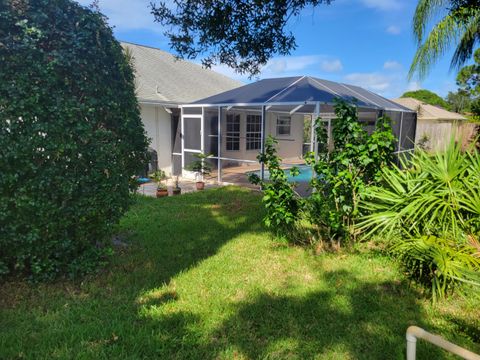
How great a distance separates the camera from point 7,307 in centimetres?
339

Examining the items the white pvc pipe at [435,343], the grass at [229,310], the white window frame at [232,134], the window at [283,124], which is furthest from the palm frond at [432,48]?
the window at [283,124]

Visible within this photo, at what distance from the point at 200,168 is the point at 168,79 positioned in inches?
227

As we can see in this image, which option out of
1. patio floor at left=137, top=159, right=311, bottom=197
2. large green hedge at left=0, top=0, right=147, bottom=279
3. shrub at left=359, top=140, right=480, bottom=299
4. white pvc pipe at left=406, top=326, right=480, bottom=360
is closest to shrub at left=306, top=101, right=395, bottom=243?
shrub at left=359, top=140, right=480, bottom=299

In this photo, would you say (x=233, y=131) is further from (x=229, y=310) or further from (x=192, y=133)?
(x=229, y=310)

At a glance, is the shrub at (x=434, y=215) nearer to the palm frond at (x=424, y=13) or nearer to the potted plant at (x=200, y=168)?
the palm frond at (x=424, y=13)

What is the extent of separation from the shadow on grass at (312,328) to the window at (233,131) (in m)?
12.1

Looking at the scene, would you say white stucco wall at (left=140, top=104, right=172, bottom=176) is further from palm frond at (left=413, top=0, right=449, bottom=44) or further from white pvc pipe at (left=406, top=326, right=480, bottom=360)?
white pvc pipe at (left=406, top=326, right=480, bottom=360)

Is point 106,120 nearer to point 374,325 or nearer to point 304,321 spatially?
point 304,321

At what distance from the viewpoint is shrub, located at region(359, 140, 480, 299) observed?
353 centimetres

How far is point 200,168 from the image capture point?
11.8 metres

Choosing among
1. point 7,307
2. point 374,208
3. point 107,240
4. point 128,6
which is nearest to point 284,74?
point 128,6

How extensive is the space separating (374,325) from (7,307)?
3.59 m

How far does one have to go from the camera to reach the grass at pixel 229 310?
9.32 feet

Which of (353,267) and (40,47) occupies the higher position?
(40,47)
